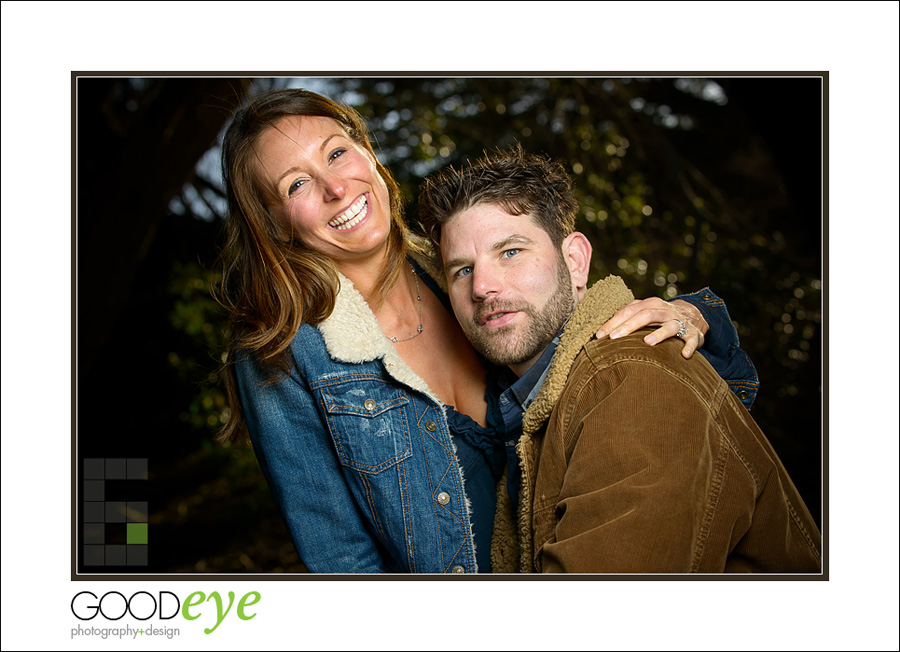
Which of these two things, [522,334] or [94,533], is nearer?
[522,334]

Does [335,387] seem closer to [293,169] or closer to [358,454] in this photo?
[358,454]

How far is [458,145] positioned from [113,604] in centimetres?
261

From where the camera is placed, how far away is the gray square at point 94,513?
1.92 m

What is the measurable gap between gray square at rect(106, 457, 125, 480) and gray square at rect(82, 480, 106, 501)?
3 cm

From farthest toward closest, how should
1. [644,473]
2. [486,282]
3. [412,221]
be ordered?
[412,221]
[486,282]
[644,473]

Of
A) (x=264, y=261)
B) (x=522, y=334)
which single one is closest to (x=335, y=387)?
(x=264, y=261)

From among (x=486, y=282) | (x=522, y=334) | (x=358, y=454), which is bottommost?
(x=358, y=454)

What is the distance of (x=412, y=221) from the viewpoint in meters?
2.78

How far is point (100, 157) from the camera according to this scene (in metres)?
3.36

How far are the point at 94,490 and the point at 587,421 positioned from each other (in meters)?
1.41

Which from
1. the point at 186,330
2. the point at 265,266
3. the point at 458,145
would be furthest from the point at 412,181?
the point at 265,266

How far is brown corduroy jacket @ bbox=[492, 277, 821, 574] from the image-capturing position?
1381 millimetres

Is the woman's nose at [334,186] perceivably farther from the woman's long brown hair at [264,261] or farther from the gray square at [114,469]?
the gray square at [114,469]

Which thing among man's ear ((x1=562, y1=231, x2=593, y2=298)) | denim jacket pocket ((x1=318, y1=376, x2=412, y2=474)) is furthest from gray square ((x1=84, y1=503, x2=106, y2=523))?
man's ear ((x1=562, y1=231, x2=593, y2=298))
